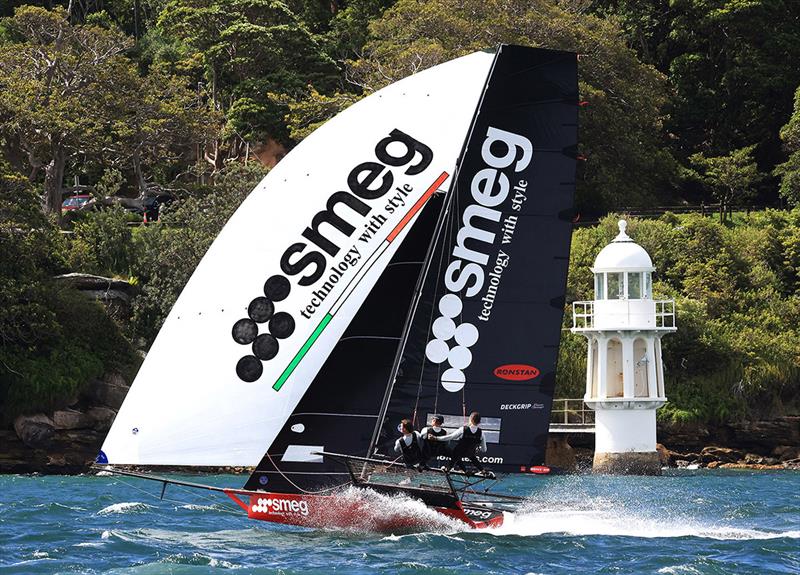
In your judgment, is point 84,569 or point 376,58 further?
point 376,58

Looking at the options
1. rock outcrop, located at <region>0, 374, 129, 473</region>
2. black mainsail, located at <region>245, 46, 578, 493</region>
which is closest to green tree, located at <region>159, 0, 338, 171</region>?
rock outcrop, located at <region>0, 374, 129, 473</region>

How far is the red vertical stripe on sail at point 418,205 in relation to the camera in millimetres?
20219

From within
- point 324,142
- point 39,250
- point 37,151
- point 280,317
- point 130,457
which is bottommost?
point 130,457

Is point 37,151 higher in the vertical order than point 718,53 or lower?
lower

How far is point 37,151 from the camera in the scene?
50.0m

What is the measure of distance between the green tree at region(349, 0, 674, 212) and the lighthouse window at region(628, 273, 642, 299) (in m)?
13.7

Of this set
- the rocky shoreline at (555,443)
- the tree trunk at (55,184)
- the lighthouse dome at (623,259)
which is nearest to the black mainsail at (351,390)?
the rocky shoreline at (555,443)

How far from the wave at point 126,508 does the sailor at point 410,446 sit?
641 cm

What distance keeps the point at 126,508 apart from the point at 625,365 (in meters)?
18.2

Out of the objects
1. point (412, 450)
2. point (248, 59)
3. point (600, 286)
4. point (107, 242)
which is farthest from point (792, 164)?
point (412, 450)

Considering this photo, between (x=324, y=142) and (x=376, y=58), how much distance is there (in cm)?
3599

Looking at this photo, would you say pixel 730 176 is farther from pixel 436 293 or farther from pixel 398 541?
pixel 398 541

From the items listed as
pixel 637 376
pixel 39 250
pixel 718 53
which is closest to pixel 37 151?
pixel 39 250

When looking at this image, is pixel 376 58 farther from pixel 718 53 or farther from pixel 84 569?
pixel 84 569
